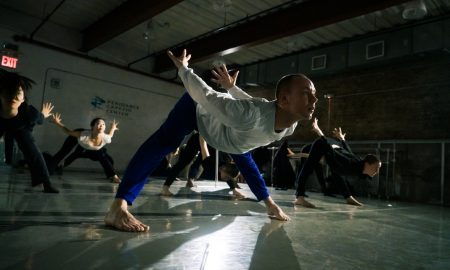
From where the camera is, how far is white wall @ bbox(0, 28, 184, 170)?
8383 millimetres

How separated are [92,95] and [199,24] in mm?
3988

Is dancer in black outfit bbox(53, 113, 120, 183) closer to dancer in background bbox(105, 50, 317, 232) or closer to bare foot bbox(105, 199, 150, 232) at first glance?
dancer in background bbox(105, 50, 317, 232)

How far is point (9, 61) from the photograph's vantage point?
7.44 m

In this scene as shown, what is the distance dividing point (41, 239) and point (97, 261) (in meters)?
0.38

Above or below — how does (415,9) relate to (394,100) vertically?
above

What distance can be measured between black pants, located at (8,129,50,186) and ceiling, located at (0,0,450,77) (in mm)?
3911

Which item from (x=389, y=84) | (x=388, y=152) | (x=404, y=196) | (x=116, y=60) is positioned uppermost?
(x=116, y=60)

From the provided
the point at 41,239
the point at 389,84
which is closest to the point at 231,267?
the point at 41,239

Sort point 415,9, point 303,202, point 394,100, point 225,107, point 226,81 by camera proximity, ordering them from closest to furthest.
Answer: point 225,107
point 226,81
point 303,202
point 415,9
point 394,100

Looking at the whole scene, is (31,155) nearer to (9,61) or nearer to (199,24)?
(9,61)

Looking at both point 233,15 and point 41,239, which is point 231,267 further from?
point 233,15

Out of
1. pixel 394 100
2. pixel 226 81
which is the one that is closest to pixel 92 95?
pixel 226 81

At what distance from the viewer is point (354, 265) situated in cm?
120

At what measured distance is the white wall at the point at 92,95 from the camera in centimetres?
838
